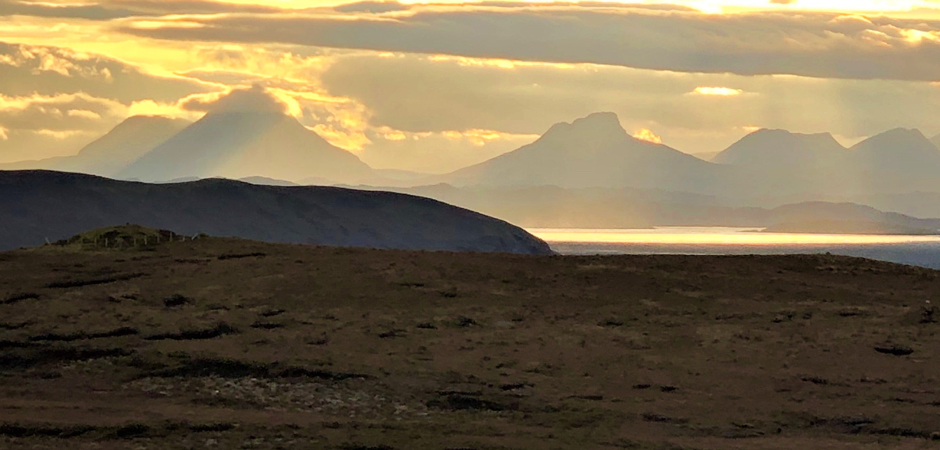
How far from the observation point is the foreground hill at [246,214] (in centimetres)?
9769

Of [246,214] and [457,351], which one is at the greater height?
[246,214]

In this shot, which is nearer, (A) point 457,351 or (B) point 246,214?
(A) point 457,351

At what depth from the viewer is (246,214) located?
111 metres

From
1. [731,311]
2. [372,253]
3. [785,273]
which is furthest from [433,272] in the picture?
[785,273]

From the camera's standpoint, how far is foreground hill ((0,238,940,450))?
17.4 metres

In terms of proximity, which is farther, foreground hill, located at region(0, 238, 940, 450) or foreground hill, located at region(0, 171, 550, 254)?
foreground hill, located at region(0, 171, 550, 254)

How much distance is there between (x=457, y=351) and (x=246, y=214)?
89910mm

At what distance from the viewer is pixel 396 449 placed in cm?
1574

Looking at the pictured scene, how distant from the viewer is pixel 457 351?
2330cm

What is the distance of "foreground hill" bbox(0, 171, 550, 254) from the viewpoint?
9769cm

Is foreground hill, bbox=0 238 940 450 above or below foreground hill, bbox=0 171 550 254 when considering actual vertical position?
below

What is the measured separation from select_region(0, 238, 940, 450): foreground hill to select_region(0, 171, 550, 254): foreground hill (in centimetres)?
6497

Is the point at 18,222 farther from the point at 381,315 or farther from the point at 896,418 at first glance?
the point at 896,418

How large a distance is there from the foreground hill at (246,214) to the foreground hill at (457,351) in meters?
65.0
